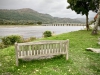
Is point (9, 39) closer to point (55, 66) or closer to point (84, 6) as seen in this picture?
point (55, 66)

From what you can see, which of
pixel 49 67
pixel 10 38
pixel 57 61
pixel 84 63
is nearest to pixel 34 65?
pixel 49 67

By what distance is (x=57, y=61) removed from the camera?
1036 cm

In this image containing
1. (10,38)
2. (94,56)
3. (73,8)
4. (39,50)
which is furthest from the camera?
(73,8)

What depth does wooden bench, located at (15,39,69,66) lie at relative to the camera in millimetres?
9352

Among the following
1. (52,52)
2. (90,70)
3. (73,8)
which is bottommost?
(90,70)

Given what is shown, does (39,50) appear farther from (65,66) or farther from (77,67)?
(77,67)

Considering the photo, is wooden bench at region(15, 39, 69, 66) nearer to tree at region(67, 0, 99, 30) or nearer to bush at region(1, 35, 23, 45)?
bush at region(1, 35, 23, 45)

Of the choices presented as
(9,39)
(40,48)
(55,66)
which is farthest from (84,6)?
(55,66)

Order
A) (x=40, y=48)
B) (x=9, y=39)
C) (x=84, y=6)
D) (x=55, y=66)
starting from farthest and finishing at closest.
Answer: (x=84, y=6), (x=9, y=39), (x=40, y=48), (x=55, y=66)

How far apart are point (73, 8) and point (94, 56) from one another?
23.7 metres

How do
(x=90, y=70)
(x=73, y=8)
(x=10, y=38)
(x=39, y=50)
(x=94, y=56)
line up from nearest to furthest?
(x=90, y=70) < (x=39, y=50) < (x=94, y=56) < (x=10, y=38) < (x=73, y=8)

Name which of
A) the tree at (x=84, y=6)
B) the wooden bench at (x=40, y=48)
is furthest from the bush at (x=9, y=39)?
the tree at (x=84, y=6)

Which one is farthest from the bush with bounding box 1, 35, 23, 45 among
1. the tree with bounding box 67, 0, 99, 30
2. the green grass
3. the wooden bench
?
the tree with bounding box 67, 0, 99, 30

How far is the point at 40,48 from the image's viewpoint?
32.3 ft
